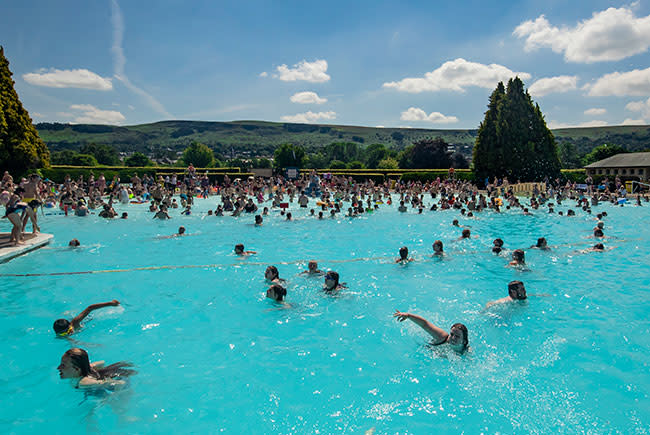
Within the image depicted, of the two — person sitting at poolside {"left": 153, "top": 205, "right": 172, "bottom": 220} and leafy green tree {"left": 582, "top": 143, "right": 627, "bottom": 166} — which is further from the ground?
leafy green tree {"left": 582, "top": 143, "right": 627, "bottom": 166}

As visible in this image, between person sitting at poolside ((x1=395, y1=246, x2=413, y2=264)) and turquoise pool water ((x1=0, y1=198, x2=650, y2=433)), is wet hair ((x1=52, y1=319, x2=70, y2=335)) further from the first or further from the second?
person sitting at poolside ((x1=395, y1=246, x2=413, y2=264))

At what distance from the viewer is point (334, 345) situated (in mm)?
6512

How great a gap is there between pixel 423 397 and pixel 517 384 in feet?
4.22

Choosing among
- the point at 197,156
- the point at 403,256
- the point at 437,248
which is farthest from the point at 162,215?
the point at 197,156

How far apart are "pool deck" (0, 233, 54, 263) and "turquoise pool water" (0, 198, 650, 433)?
0.34m

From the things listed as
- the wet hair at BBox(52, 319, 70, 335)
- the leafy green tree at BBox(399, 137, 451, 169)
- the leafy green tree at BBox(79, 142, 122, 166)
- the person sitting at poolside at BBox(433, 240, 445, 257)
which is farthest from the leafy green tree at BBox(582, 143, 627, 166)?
the leafy green tree at BBox(79, 142, 122, 166)

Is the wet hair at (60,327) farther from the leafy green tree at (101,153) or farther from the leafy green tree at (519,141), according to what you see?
the leafy green tree at (101,153)

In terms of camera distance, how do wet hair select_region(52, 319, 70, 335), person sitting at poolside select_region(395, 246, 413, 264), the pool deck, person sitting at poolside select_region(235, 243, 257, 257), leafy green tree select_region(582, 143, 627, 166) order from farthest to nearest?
leafy green tree select_region(582, 143, 627, 166) → person sitting at poolside select_region(235, 243, 257, 257) → person sitting at poolside select_region(395, 246, 413, 264) → the pool deck → wet hair select_region(52, 319, 70, 335)

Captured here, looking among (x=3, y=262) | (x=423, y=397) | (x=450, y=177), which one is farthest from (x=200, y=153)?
(x=423, y=397)

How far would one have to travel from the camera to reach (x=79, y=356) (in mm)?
4996

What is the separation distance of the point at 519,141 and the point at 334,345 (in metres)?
39.1

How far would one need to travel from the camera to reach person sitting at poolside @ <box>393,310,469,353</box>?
5.90m

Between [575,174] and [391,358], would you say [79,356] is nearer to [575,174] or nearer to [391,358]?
[391,358]

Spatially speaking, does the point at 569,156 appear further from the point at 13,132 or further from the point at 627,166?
the point at 13,132
